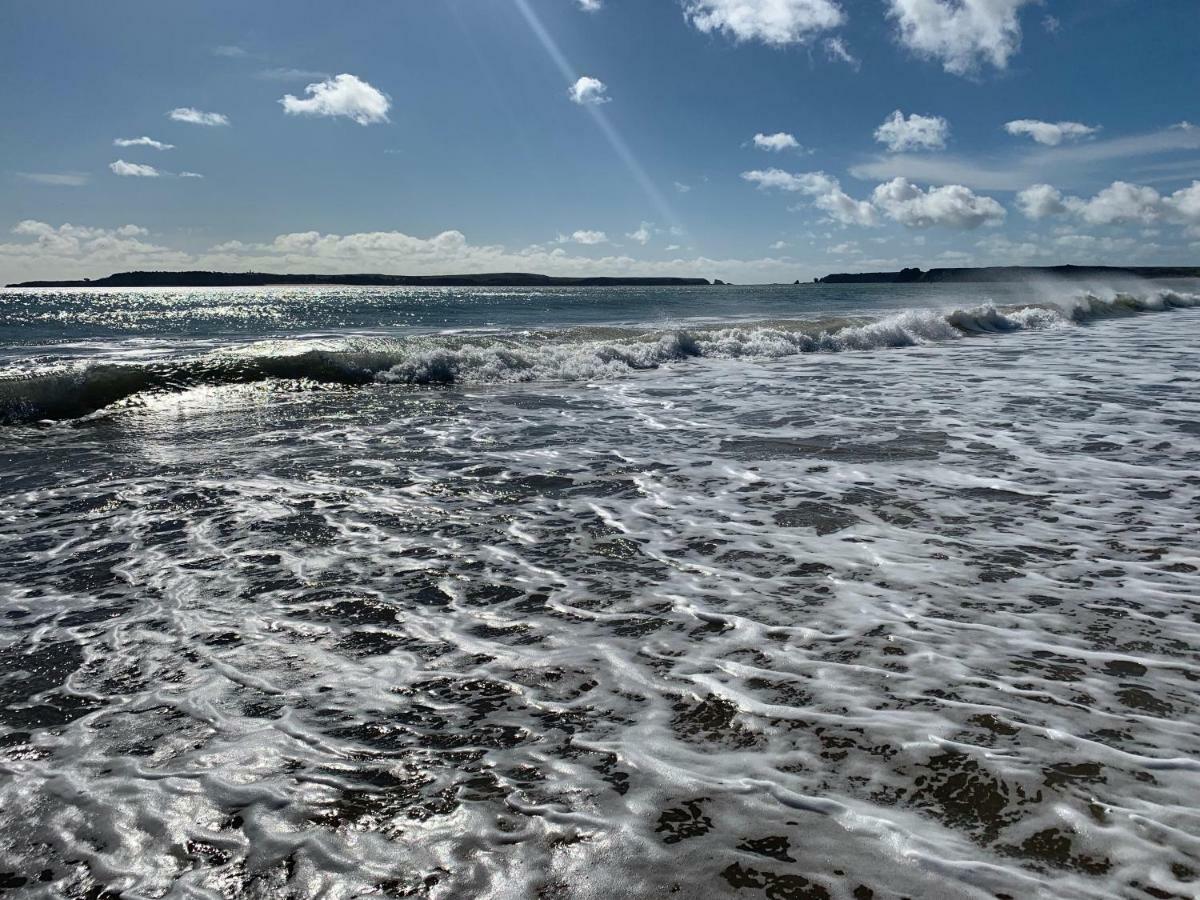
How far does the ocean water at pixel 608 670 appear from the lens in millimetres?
2465

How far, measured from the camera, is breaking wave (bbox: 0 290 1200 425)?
42.8ft

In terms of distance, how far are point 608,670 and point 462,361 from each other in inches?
588

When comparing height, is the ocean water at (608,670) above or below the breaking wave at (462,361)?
below

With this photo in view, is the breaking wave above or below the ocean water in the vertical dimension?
above

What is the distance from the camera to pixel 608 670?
369 cm

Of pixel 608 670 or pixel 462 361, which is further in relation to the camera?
pixel 462 361

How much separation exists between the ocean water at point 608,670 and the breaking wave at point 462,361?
525 cm

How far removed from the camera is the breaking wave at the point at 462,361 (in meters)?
13.1

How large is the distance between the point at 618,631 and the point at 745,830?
1.64 meters

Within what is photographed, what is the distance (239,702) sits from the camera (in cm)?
341

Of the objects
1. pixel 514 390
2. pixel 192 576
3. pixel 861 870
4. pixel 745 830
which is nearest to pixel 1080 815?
pixel 861 870

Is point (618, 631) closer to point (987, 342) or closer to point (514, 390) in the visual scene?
point (514, 390)

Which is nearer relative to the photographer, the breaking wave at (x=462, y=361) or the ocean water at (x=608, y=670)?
the ocean water at (x=608, y=670)

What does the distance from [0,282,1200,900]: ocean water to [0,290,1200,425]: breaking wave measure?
17.2 ft
